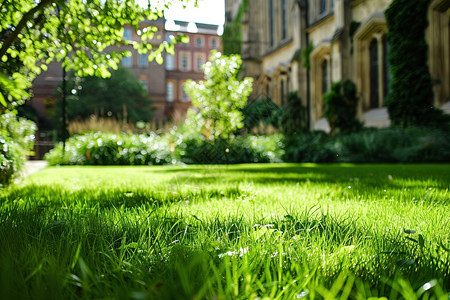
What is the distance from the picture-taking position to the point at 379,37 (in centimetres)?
1365

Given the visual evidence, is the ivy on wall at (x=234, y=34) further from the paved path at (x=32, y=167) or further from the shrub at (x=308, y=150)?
the paved path at (x=32, y=167)

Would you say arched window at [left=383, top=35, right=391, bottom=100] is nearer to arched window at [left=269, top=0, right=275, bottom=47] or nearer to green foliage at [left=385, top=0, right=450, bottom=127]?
green foliage at [left=385, top=0, right=450, bottom=127]

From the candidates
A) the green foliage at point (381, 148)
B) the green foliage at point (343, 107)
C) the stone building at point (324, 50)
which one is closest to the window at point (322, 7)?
the stone building at point (324, 50)

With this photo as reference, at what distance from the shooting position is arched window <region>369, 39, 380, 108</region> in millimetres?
14055

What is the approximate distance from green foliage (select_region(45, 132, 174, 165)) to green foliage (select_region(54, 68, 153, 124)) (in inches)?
833

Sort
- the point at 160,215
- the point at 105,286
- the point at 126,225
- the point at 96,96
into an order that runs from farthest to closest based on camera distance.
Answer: the point at 96,96
the point at 160,215
the point at 126,225
the point at 105,286

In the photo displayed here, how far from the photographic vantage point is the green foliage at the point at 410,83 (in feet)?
35.0

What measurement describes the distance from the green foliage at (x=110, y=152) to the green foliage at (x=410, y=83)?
7.64 metres

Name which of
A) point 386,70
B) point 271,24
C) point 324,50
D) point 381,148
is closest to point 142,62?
point 271,24

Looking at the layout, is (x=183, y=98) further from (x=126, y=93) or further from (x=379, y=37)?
(x=379, y=37)

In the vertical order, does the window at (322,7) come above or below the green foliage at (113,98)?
above

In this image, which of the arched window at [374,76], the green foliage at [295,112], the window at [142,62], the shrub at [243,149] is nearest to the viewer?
the shrub at [243,149]

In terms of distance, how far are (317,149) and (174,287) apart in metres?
11.3

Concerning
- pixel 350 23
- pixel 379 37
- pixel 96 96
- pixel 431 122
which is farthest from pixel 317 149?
pixel 96 96
